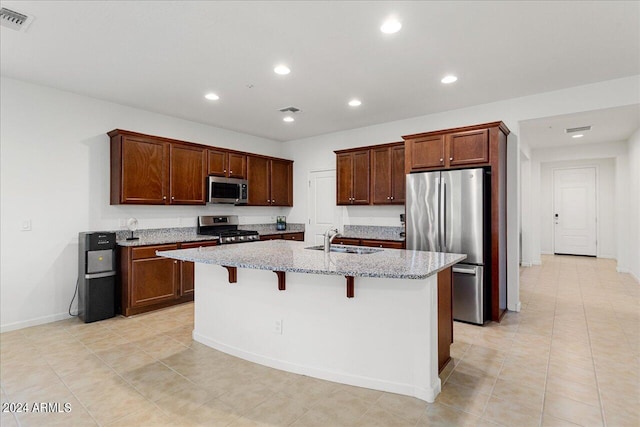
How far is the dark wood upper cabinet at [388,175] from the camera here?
196 inches

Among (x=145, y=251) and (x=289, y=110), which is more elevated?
(x=289, y=110)

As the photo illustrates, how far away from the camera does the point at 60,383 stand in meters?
2.44

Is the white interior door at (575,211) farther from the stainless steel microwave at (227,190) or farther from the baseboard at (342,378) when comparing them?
the baseboard at (342,378)

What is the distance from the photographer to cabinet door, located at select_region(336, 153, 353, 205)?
18.1 ft

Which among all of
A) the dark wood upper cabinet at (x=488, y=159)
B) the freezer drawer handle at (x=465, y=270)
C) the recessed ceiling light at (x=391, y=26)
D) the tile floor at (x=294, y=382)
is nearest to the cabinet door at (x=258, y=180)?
the tile floor at (x=294, y=382)

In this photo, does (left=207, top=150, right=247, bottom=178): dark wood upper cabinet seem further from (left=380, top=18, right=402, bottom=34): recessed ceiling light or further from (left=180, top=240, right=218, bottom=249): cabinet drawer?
(left=380, top=18, right=402, bottom=34): recessed ceiling light

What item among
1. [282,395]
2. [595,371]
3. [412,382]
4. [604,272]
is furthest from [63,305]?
[604,272]

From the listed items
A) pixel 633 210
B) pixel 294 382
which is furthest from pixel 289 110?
pixel 633 210

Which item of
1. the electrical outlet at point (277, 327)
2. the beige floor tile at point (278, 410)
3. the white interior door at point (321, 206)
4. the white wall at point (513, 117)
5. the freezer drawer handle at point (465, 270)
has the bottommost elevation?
the beige floor tile at point (278, 410)

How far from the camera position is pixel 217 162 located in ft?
17.6

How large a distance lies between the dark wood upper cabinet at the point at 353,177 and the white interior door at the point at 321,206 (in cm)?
50

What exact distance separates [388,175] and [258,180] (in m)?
2.40

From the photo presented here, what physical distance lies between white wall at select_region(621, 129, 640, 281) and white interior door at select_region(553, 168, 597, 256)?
1826 mm

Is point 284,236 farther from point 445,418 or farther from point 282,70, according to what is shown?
point 445,418
